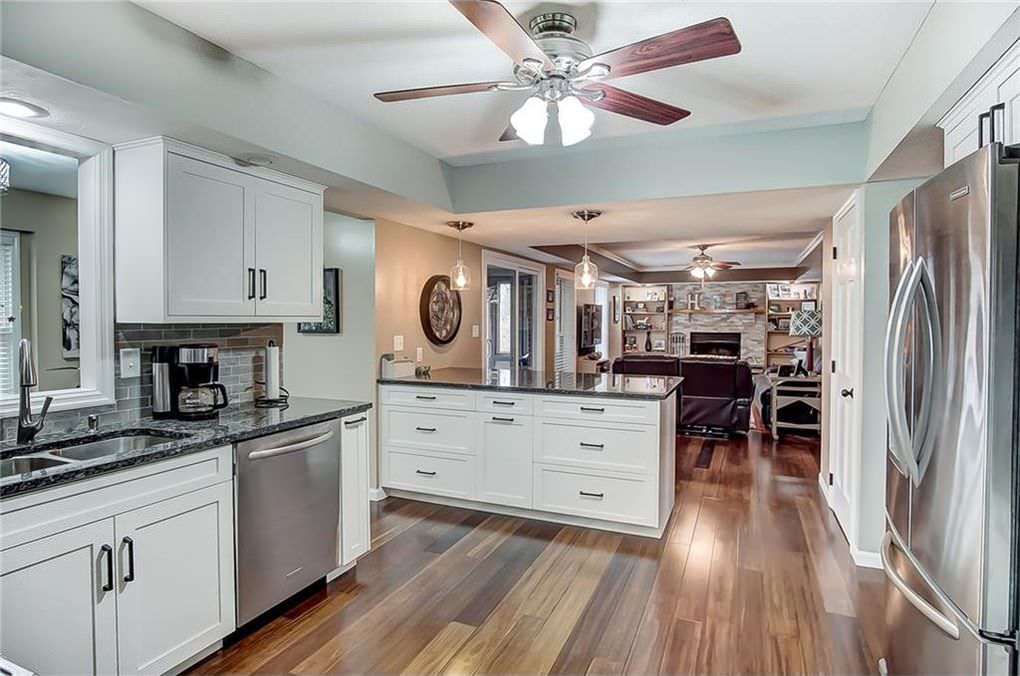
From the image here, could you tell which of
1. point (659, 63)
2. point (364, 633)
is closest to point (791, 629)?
point (364, 633)

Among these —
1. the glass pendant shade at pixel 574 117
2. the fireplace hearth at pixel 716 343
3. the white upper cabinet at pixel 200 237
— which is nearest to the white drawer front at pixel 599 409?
the white upper cabinet at pixel 200 237

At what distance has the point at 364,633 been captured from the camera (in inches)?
95.6

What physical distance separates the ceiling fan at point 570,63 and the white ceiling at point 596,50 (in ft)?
0.43

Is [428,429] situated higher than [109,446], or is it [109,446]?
[109,446]

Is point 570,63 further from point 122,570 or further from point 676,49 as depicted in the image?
point 122,570

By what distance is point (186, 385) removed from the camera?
2.63 meters

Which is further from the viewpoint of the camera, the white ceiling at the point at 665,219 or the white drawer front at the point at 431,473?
the white drawer front at the point at 431,473

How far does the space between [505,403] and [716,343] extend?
8874 millimetres

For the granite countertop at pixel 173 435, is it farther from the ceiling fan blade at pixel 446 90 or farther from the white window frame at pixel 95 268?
the ceiling fan blade at pixel 446 90


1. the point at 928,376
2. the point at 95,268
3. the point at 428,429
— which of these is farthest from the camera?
the point at 428,429

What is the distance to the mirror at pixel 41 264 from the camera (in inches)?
86.0

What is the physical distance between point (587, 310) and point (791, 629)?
752cm

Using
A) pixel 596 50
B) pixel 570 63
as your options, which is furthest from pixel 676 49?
pixel 596 50

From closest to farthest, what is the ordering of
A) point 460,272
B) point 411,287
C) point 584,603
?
point 584,603
point 460,272
point 411,287
